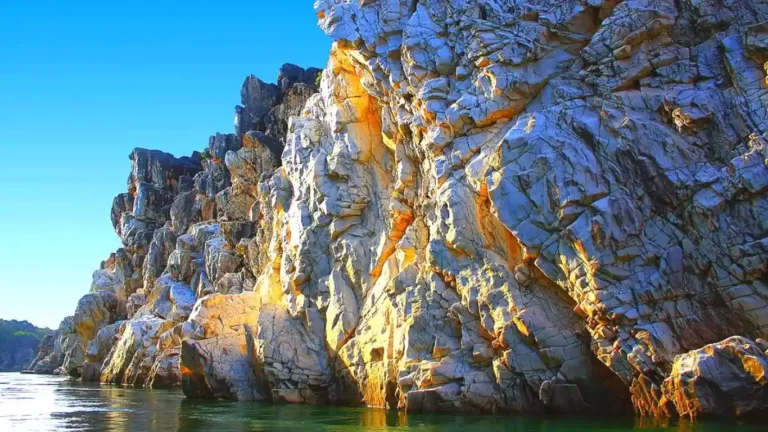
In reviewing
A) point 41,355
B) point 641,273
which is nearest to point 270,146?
point 641,273

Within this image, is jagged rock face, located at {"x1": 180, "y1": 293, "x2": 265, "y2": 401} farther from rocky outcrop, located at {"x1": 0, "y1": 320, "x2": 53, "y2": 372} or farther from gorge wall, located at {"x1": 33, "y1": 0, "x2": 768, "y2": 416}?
rocky outcrop, located at {"x1": 0, "y1": 320, "x2": 53, "y2": 372}

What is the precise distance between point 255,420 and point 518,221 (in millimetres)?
12369

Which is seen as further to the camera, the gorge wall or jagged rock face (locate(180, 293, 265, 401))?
jagged rock face (locate(180, 293, 265, 401))

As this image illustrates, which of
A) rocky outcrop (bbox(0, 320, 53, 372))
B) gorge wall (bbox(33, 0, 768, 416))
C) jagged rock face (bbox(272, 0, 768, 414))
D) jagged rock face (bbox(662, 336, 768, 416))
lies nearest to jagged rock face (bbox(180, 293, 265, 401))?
gorge wall (bbox(33, 0, 768, 416))

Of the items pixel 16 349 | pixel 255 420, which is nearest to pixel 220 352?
pixel 255 420

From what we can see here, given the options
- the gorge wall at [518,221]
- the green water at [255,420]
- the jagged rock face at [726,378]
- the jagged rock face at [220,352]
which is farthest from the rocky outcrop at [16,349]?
the jagged rock face at [726,378]

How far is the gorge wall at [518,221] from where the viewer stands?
24.8 metres

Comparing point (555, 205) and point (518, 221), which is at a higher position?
point (555, 205)

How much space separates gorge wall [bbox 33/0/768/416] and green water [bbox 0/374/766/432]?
1489mm

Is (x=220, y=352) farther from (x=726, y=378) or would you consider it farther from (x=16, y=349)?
(x=16, y=349)

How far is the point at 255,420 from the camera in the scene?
2912 cm

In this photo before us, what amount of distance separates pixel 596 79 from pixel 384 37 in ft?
39.9

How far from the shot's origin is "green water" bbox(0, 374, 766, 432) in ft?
77.5

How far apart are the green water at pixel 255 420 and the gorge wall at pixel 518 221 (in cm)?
149
